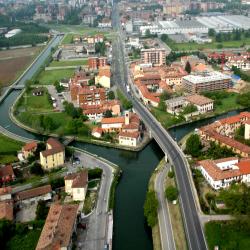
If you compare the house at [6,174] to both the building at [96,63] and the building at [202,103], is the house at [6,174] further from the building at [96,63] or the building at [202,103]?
the building at [96,63]

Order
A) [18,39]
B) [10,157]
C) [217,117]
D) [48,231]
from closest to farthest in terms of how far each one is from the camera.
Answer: [48,231], [10,157], [217,117], [18,39]

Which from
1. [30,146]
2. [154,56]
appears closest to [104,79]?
[154,56]

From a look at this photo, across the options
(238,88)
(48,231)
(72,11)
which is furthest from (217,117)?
(72,11)

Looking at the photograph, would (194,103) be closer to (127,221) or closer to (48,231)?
(127,221)

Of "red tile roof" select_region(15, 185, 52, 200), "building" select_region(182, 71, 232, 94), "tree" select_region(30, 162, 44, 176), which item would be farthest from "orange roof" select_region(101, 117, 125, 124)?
"building" select_region(182, 71, 232, 94)

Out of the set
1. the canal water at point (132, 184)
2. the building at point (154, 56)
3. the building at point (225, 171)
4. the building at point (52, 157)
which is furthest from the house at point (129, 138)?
the building at point (154, 56)
